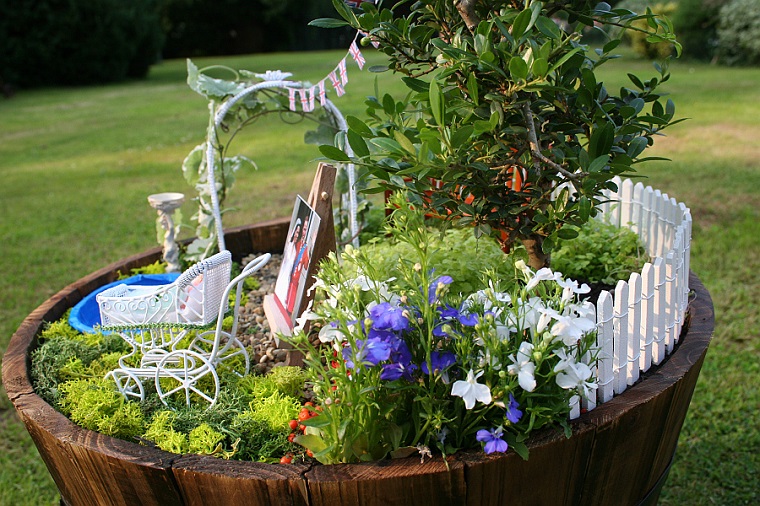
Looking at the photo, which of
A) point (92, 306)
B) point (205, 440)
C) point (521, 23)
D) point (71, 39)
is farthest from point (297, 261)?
point (71, 39)

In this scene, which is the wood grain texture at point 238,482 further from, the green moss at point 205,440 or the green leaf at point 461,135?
the green leaf at point 461,135

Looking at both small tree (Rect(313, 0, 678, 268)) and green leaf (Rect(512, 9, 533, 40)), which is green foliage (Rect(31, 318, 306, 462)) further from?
green leaf (Rect(512, 9, 533, 40))

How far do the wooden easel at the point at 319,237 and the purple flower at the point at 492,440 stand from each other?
849mm

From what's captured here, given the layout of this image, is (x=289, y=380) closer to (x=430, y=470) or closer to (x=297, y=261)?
(x=297, y=261)

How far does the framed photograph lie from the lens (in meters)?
2.17

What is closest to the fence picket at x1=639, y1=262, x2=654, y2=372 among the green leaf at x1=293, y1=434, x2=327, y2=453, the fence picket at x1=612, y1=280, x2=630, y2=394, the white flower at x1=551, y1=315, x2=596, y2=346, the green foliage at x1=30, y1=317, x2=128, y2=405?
the fence picket at x1=612, y1=280, x2=630, y2=394

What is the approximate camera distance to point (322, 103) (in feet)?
8.90

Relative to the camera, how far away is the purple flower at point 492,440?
1.41 m

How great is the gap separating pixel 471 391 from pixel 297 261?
1036 millimetres

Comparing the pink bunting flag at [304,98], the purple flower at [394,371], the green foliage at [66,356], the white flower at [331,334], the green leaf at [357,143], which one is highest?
the green leaf at [357,143]

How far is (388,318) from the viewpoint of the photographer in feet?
4.69

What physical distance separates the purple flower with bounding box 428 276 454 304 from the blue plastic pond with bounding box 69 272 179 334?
51.9 inches

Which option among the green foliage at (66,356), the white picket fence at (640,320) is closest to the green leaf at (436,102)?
the white picket fence at (640,320)

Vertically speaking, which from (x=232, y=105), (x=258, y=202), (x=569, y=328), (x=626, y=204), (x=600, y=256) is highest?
(x=232, y=105)
